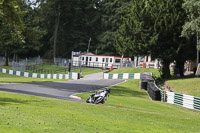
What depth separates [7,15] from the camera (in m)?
31.4

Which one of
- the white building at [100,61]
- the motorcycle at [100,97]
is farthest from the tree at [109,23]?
the motorcycle at [100,97]

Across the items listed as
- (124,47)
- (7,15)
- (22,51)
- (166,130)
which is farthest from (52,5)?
(166,130)

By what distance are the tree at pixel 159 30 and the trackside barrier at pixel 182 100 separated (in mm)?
12809

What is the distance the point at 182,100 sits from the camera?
2608 centimetres

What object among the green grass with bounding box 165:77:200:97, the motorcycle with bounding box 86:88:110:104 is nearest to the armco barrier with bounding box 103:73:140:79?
the green grass with bounding box 165:77:200:97

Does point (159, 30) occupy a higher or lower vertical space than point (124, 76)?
higher

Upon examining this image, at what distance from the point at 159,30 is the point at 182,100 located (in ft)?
55.5

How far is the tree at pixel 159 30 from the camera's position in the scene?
134 ft

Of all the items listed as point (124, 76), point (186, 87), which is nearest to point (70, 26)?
point (124, 76)

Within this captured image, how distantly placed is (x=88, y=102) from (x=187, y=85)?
56.9 ft

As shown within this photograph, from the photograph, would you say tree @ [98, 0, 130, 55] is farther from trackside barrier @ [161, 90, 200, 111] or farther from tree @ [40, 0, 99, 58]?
trackside barrier @ [161, 90, 200, 111]

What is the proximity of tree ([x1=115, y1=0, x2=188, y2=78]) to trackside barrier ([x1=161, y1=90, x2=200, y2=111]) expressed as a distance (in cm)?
1281

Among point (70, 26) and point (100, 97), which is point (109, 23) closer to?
point (70, 26)

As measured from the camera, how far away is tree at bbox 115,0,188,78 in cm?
4081
